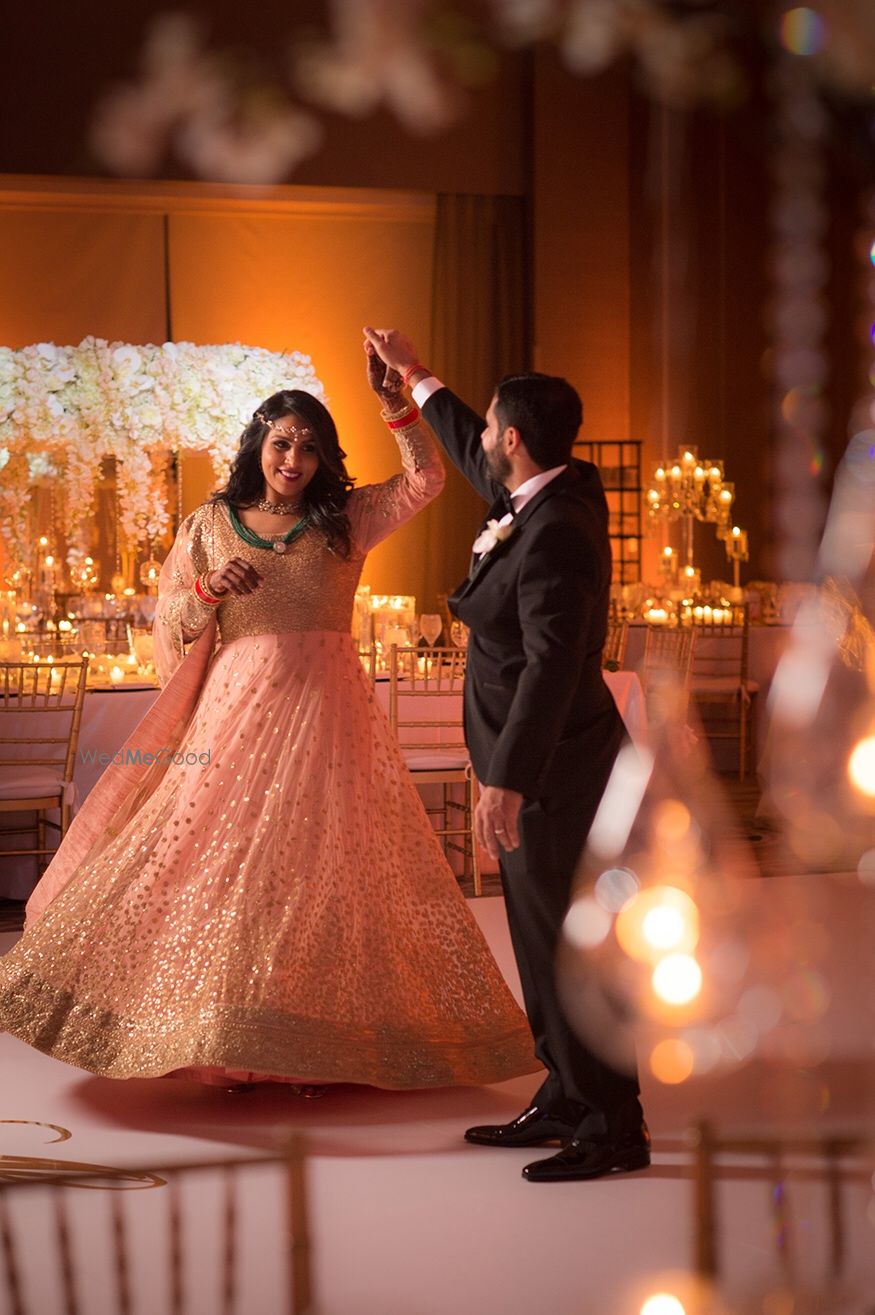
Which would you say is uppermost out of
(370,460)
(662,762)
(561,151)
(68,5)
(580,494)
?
(68,5)

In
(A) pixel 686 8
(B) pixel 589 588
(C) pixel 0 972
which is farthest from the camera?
(C) pixel 0 972

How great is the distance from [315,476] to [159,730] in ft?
2.00

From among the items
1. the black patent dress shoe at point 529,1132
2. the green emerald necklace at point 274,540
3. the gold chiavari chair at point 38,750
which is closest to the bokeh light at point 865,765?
the black patent dress shoe at point 529,1132

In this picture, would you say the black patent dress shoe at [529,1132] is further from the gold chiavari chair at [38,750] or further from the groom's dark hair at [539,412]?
the gold chiavari chair at [38,750]

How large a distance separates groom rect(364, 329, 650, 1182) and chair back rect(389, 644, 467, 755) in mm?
2822

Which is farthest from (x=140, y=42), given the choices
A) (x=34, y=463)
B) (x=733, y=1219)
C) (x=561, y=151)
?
(x=733, y=1219)

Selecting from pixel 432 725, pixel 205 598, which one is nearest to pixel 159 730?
pixel 205 598

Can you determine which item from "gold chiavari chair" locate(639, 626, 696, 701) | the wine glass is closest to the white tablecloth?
"gold chiavari chair" locate(639, 626, 696, 701)

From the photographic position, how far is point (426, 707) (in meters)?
5.55

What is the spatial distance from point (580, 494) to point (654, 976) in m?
1.07

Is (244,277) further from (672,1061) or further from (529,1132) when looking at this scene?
(529,1132)

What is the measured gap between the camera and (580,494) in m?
2.48

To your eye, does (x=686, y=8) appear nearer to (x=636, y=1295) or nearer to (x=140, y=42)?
(x=636, y=1295)

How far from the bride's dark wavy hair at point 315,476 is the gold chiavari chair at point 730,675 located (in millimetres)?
4875
